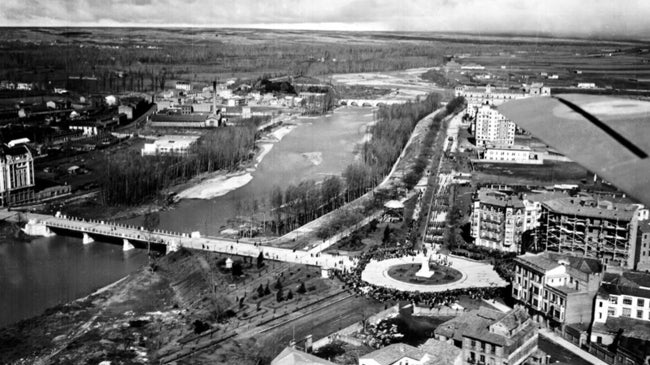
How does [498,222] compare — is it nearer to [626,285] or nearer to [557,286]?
[557,286]

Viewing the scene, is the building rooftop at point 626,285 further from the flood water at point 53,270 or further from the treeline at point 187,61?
the treeline at point 187,61

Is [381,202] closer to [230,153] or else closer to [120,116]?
[230,153]

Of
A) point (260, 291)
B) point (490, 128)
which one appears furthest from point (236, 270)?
point (490, 128)

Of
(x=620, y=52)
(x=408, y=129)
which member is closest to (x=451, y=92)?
(x=408, y=129)

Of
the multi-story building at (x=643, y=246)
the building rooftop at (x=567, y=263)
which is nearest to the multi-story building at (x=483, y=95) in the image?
the multi-story building at (x=643, y=246)

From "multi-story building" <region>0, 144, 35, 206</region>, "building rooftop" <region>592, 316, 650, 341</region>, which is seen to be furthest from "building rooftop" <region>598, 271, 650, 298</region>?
"multi-story building" <region>0, 144, 35, 206</region>
